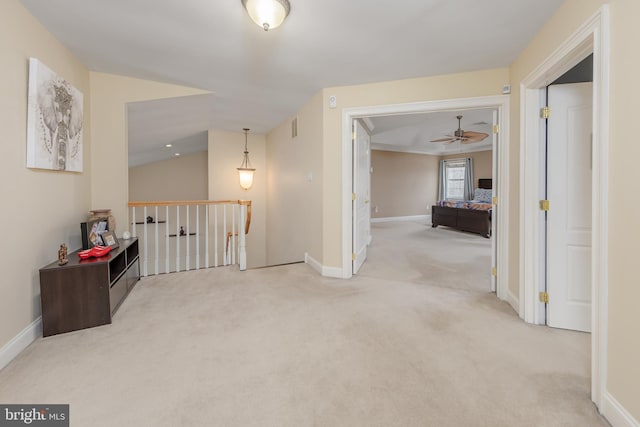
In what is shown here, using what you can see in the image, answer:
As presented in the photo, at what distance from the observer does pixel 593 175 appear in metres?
1.49

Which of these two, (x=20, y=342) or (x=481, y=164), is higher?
(x=481, y=164)

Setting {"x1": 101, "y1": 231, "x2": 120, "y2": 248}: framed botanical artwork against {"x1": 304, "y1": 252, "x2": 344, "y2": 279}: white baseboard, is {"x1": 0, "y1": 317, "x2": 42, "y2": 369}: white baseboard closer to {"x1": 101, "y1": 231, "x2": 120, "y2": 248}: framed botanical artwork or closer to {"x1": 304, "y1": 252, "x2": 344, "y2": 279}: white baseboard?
{"x1": 101, "y1": 231, "x2": 120, "y2": 248}: framed botanical artwork

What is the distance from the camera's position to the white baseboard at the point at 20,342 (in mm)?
1761

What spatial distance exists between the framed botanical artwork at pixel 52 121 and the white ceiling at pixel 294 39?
40 centimetres

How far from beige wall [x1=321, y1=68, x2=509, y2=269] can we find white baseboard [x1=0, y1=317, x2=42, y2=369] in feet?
8.69

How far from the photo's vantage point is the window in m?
9.70

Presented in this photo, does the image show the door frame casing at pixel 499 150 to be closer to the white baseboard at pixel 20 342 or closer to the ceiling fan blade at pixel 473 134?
the white baseboard at pixel 20 342

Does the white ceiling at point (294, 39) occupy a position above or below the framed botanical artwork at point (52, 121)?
above

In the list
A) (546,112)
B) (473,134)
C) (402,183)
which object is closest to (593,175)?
(546,112)

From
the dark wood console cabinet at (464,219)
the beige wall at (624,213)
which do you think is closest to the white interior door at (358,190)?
the beige wall at (624,213)

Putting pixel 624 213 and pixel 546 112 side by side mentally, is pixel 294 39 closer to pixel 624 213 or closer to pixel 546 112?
pixel 546 112

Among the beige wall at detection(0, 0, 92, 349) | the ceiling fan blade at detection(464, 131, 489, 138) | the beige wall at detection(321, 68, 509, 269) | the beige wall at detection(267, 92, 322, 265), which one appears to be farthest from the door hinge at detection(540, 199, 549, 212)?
the ceiling fan blade at detection(464, 131, 489, 138)

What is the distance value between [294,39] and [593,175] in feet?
7.23

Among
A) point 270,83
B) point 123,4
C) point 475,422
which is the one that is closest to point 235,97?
point 270,83
